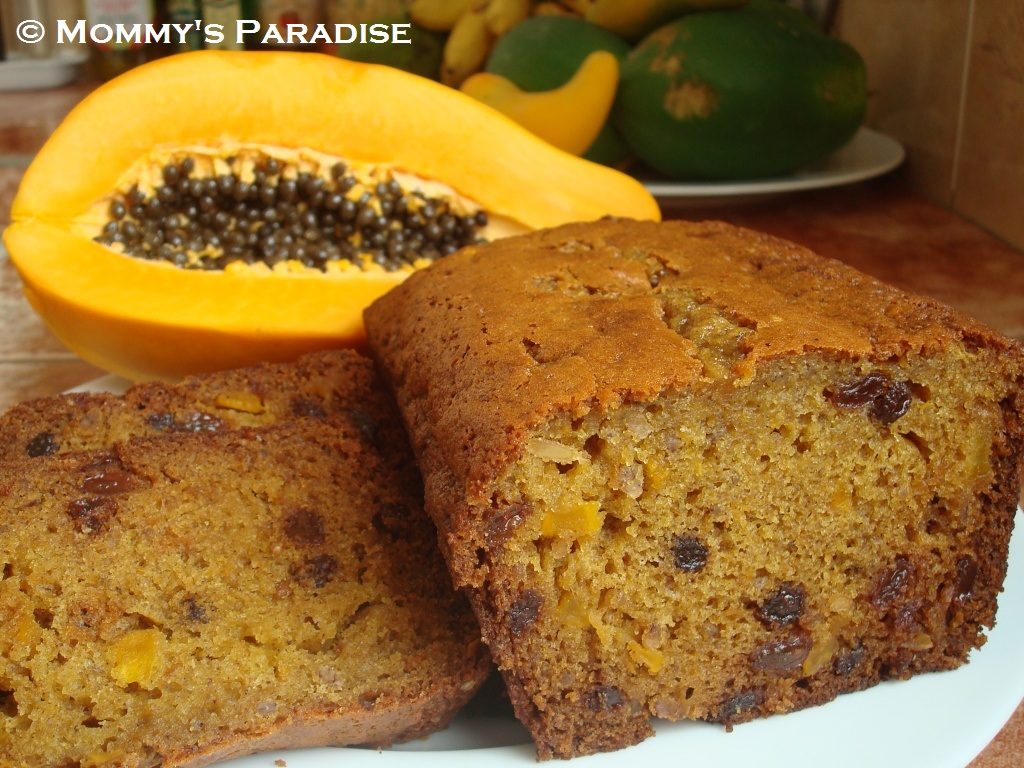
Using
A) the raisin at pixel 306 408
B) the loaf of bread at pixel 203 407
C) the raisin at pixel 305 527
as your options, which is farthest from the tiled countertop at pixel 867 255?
the raisin at pixel 305 527

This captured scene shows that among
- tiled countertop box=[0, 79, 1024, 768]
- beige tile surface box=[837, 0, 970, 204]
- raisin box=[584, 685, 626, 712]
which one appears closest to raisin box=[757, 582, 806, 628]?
raisin box=[584, 685, 626, 712]

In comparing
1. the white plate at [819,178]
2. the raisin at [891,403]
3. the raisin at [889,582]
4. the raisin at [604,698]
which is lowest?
the white plate at [819,178]

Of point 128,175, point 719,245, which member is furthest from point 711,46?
point 128,175

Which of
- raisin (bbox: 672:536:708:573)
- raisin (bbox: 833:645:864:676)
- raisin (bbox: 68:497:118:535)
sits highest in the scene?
raisin (bbox: 672:536:708:573)

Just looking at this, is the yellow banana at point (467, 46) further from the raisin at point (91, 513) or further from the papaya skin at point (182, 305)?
the raisin at point (91, 513)

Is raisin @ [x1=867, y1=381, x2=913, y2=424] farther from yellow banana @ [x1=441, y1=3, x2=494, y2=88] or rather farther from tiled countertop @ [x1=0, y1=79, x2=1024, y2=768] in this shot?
yellow banana @ [x1=441, y1=3, x2=494, y2=88]

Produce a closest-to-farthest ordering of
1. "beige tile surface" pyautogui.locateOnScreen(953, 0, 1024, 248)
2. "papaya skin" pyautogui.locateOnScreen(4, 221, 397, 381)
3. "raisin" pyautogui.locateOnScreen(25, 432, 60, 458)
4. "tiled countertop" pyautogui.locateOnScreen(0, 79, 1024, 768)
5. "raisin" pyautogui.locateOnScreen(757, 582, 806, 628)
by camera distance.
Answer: "raisin" pyautogui.locateOnScreen(757, 582, 806, 628) → "raisin" pyautogui.locateOnScreen(25, 432, 60, 458) → "papaya skin" pyautogui.locateOnScreen(4, 221, 397, 381) → "tiled countertop" pyautogui.locateOnScreen(0, 79, 1024, 768) → "beige tile surface" pyautogui.locateOnScreen(953, 0, 1024, 248)

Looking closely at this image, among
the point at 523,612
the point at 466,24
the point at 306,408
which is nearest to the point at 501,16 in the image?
the point at 466,24

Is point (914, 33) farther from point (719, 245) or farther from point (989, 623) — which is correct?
point (989, 623)
